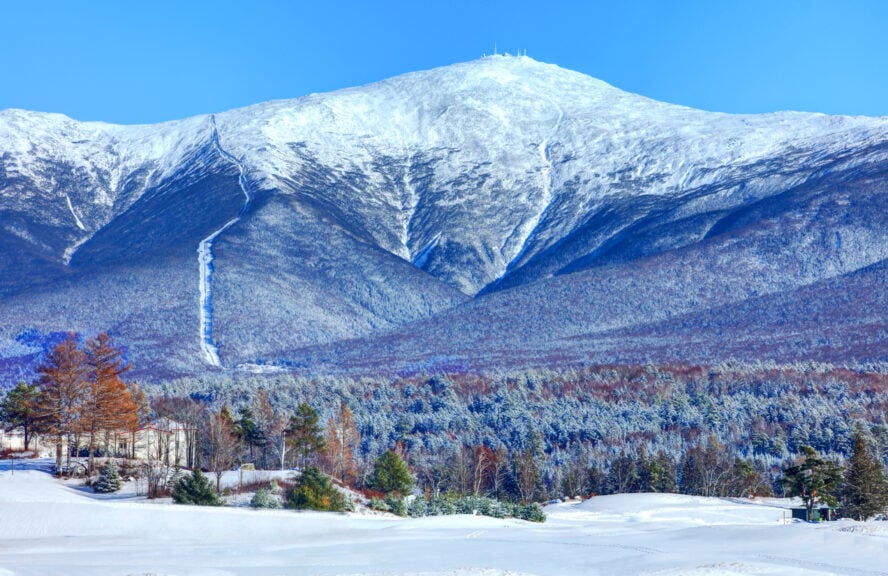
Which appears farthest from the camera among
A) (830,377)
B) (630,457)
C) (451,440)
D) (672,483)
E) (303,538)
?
(830,377)

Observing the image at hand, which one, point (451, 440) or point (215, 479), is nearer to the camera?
point (215, 479)

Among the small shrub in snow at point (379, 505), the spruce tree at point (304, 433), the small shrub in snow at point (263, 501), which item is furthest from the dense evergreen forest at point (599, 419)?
the small shrub in snow at point (263, 501)

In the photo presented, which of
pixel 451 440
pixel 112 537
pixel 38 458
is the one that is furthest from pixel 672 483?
pixel 112 537

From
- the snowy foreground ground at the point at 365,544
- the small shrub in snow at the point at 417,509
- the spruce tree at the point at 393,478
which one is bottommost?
the snowy foreground ground at the point at 365,544

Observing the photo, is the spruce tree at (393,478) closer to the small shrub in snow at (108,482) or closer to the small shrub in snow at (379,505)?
the small shrub in snow at (379,505)

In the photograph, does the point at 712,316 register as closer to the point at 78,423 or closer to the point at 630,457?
the point at 630,457

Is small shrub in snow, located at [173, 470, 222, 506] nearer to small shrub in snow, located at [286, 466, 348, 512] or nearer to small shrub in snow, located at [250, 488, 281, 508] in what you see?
small shrub in snow, located at [250, 488, 281, 508]

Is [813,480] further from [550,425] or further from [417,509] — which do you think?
[550,425]
